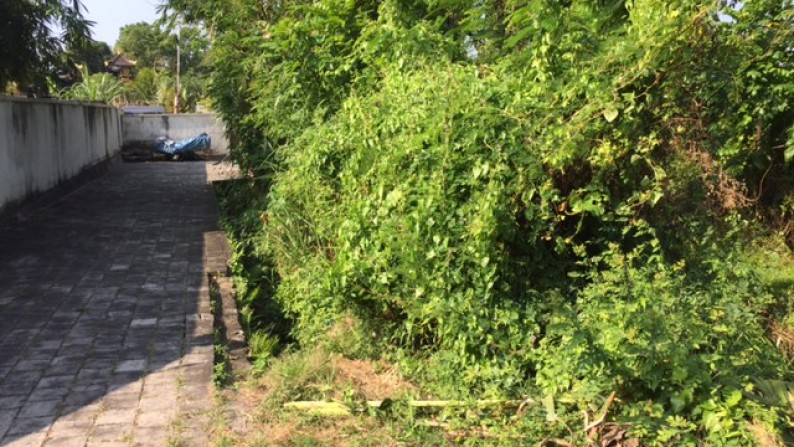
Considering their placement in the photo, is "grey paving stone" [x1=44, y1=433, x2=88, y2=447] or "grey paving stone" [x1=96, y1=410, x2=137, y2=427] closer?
"grey paving stone" [x1=44, y1=433, x2=88, y2=447]

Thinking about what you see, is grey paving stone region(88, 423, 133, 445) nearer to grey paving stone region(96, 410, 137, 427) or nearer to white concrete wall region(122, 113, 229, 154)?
grey paving stone region(96, 410, 137, 427)

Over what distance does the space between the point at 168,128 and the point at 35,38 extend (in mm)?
15810

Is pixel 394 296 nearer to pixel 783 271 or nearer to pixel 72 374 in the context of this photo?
pixel 72 374

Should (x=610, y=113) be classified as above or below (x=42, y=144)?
above

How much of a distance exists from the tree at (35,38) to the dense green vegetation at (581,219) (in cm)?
803

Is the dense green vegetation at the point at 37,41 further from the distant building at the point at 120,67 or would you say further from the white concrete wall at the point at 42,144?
the distant building at the point at 120,67

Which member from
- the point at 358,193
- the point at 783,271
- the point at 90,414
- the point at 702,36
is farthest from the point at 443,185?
the point at 783,271

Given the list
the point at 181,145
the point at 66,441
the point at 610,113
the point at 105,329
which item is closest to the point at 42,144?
the point at 105,329

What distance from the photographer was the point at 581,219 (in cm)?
423

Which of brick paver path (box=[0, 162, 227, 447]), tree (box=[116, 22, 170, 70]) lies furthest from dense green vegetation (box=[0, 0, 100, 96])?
tree (box=[116, 22, 170, 70])

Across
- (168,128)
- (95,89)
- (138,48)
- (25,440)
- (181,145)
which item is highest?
(138,48)

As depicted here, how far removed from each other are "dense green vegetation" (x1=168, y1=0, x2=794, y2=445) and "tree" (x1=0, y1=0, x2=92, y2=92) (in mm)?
8028

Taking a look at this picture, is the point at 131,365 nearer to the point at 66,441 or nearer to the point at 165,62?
the point at 66,441

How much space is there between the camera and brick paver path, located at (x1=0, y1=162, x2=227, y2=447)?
157 inches
